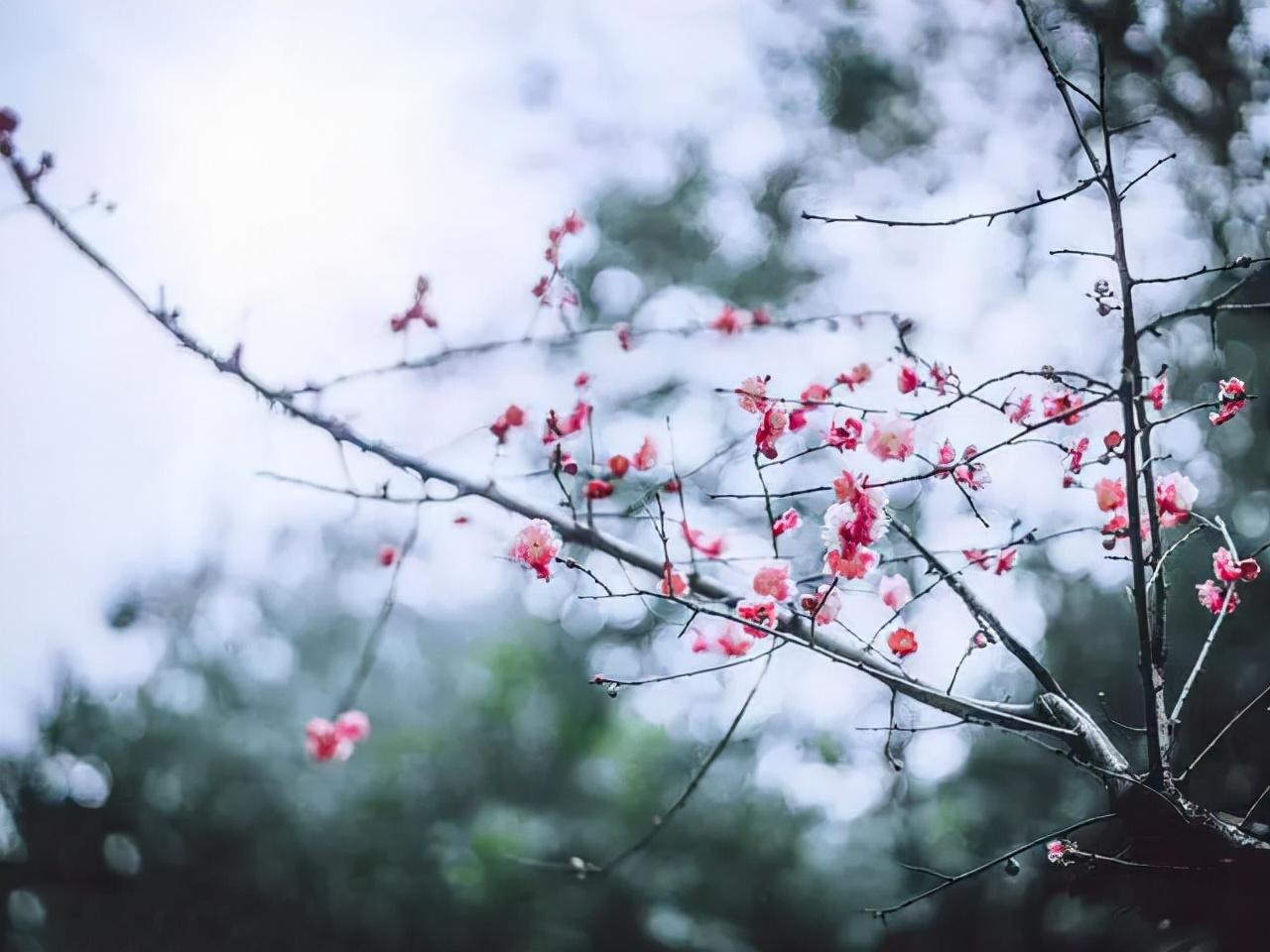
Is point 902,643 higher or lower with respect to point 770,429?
lower

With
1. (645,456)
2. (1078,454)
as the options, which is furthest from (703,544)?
(1078,454)

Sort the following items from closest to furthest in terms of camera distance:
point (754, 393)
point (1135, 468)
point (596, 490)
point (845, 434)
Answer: point (1135, 468) < point (754, 393) < point (845, 434) < point (596, 490)

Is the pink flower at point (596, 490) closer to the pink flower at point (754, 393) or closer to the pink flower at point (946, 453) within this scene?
the pink flower at point (754, 393)

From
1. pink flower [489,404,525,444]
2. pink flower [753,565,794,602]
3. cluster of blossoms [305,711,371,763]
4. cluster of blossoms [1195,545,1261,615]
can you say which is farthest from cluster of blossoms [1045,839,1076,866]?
cluster of blossoms [305,711,371,763]

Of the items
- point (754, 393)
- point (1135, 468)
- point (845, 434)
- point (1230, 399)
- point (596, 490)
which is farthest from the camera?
point (596, 490)

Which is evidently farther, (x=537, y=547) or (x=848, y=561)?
(x=537, y=547)

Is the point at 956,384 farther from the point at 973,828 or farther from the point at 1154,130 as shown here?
the point at 973,828

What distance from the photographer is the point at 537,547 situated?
1.44 meters

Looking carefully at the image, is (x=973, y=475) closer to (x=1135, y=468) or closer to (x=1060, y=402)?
(x=1060, y=402)

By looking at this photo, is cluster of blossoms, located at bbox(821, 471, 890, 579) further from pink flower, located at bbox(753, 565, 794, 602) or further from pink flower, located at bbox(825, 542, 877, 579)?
pink flower, located at bbox(753, 565, 794, 602)

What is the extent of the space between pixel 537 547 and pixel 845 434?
0.56 meters

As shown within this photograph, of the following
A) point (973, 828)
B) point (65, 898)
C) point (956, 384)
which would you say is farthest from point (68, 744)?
point (956, 384)

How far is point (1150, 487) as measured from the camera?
1.04m

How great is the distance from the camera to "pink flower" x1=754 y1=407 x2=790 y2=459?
1.32 m
